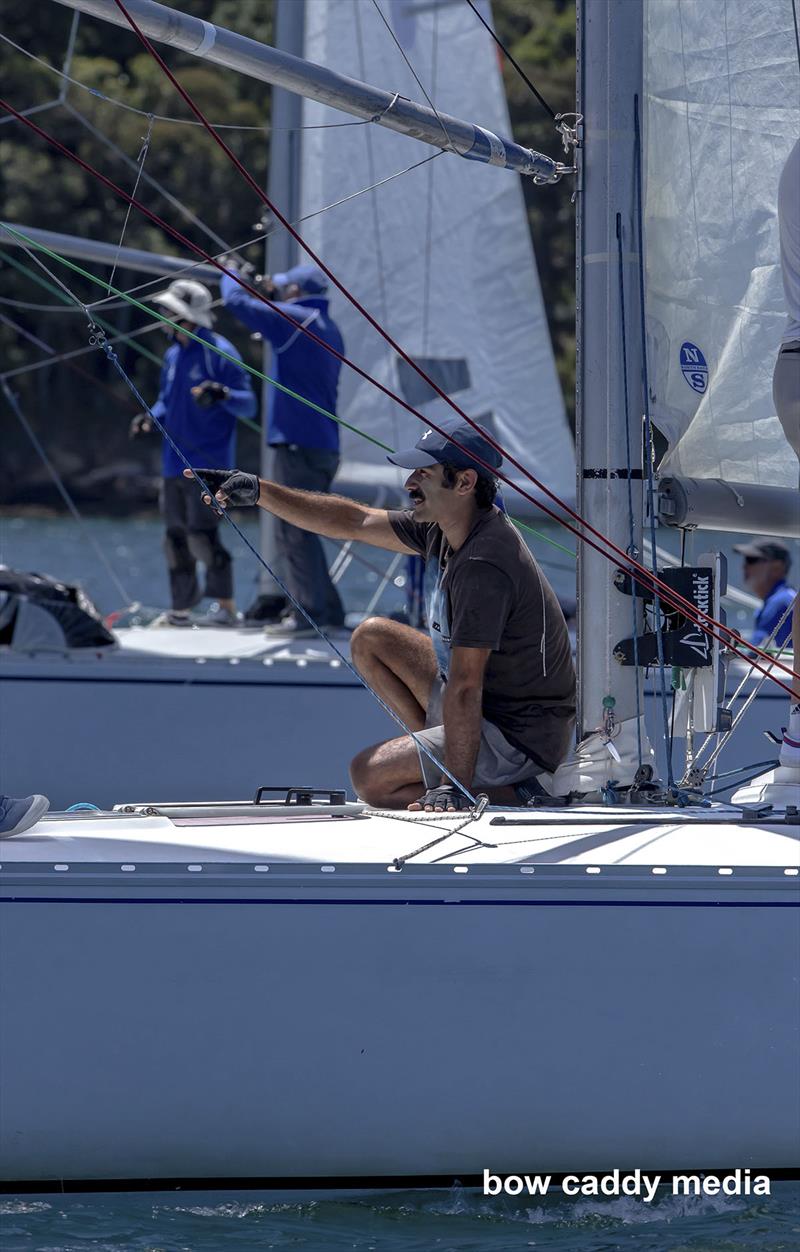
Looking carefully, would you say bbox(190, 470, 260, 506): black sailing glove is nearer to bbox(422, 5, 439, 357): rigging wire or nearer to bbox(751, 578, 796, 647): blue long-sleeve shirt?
bbox(751, 578, 796, 647): blue long-sleeve shirt

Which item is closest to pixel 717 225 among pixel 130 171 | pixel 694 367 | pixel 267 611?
pixel 694 367

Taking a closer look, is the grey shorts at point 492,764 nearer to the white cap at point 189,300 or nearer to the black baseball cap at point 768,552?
the black baseball cap at point 768,552

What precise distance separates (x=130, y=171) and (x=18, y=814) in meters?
41.8

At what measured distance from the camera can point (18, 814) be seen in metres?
3.71

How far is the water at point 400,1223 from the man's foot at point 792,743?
0.98 m

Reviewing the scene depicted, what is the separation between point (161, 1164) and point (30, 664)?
153 inches

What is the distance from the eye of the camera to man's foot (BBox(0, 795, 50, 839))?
3688 mm

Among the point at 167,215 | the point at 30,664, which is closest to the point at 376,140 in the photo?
the point at 30,664

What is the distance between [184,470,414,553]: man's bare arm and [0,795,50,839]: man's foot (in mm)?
908

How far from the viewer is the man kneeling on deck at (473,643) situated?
4195 millimetres

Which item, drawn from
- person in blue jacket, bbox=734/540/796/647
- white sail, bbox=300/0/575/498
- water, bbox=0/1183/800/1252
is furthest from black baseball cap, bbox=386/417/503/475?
white sail, bbox=300/0/575/498

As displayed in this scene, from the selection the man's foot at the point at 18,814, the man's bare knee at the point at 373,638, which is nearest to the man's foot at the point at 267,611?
the man's bare knee at the point at 373,638

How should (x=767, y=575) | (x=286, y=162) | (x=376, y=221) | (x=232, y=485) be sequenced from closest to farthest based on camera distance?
(x=232, y=485) → (x=767, y=575) → (x=286, y=162) → (x=376, y=221)

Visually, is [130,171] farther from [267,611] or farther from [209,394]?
[267,611]
